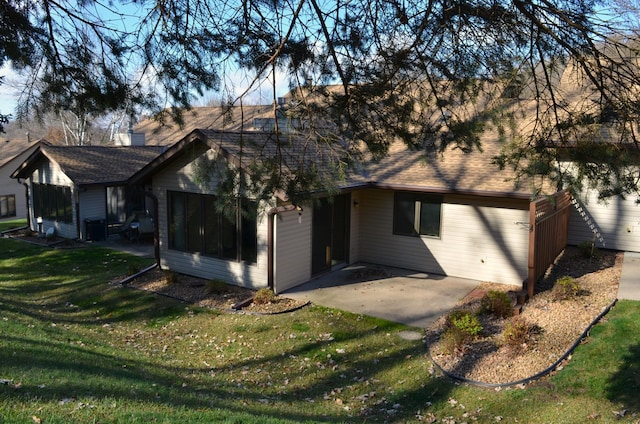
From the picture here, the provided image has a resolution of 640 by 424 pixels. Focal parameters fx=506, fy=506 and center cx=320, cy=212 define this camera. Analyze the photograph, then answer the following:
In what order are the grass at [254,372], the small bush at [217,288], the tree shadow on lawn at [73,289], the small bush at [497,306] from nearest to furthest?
the grass at [254,372], the small bush at [497,306], the tree shadow on lawn at [73,289], the small bush at [217,288]

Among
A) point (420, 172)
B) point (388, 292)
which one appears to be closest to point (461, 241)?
point (420, 172)

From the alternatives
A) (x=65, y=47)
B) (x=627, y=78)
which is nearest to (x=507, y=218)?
(x=627, y=78)

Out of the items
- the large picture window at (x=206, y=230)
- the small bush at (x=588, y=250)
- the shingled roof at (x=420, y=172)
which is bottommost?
the small bush at (x=588, y=250)

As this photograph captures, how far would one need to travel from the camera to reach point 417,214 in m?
13.6

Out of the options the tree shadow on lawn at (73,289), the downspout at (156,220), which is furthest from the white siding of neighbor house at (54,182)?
the downspout at (156,220)

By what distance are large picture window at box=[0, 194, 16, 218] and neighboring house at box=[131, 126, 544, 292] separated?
23.1 metres

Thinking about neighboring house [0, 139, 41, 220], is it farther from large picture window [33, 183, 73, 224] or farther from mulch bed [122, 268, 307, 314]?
mulch bed [122, 268, 307, 314]

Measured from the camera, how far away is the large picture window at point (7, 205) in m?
31.4

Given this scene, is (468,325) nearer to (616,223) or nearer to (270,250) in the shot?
(270,250)

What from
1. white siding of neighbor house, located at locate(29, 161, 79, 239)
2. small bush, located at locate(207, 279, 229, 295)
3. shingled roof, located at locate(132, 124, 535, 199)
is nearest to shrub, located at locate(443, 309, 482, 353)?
shingled roof, located at locate(132, 124, 535, 199)

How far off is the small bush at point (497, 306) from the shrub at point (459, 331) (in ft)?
3.01

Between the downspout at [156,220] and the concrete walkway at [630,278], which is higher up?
the downspout at [156,220]

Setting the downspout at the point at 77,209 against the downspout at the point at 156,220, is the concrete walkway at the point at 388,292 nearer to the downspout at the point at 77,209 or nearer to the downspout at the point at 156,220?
the downspout at the point at 156,220

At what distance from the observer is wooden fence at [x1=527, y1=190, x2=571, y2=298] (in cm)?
1045
